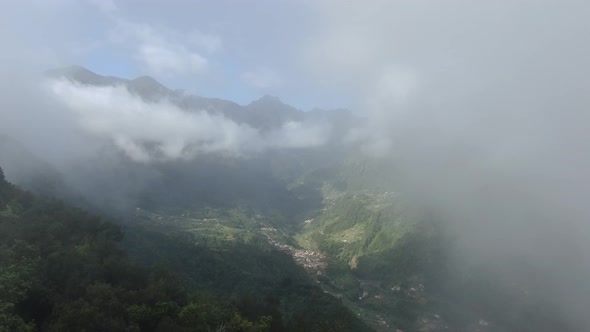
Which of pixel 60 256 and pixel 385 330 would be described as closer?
pixel 60 256

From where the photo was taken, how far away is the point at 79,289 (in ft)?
194

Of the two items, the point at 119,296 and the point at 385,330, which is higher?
the point at 385,330

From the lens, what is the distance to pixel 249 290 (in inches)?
5566

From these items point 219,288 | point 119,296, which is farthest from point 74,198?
point 119,296

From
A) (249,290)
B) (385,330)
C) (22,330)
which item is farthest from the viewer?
(385,330)

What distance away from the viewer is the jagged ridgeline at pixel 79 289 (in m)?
50.8

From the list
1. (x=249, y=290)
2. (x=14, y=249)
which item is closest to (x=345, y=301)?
(x=249, y=290)

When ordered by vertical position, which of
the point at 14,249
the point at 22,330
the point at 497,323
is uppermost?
the point at 497,323

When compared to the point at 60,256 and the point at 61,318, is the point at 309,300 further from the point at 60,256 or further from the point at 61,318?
the point at 61,318

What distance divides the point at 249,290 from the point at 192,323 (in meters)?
86.0

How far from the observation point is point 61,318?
156ft

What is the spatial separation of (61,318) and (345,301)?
14944 centimetres

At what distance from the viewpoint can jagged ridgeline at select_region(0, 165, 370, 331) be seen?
167 ft

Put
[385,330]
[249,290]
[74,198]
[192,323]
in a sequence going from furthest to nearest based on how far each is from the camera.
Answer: [74,198]
[385,330]
[249,290]
[192,323]
